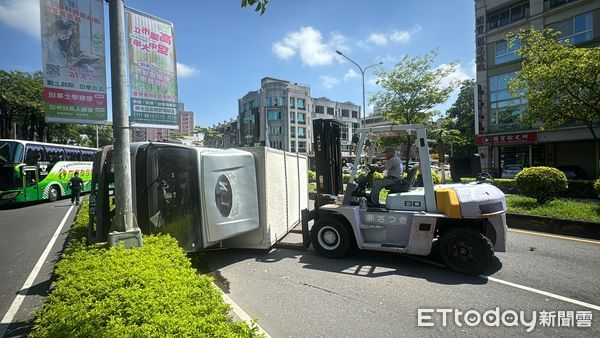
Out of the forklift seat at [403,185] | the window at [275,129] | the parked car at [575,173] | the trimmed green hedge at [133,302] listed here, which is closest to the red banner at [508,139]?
the parked car at [575,173]

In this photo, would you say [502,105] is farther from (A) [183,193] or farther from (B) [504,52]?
(A) [183,193]

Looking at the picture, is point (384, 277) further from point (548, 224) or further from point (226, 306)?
point (548, 224)

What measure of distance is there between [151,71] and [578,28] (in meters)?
28.6

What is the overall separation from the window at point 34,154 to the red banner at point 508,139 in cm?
3161

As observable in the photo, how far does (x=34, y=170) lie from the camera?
1584 centimetres

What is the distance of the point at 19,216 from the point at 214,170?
1231 centimetres

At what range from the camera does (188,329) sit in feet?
7.05

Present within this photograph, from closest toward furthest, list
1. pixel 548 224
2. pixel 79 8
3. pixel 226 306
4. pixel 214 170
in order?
pixel 226 306, pixel 79 8, pixel 214 170, pixel 548 224

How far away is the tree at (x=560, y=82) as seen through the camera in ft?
38.8

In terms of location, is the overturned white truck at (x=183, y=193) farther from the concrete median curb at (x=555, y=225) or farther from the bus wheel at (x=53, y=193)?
the bus wheel at (x=53, y=193)

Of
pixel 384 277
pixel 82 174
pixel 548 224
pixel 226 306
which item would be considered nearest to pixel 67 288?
pixel 226 306

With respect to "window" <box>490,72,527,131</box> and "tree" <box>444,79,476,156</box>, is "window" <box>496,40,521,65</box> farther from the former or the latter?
"tree" <box>444,79,476,156</box>

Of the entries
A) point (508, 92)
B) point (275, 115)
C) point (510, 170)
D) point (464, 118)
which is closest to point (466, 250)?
point (510, 170)

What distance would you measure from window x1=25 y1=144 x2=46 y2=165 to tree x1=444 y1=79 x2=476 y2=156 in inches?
1702
